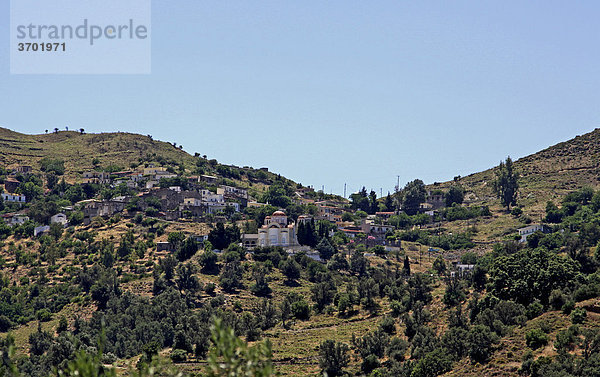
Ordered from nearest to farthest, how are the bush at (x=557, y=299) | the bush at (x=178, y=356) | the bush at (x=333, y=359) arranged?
the bush at (x=557, y=299) < the bush at (x=333, y=359) < the bush at (x=178, y=356)

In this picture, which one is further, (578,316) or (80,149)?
(80,149)

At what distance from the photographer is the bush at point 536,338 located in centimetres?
5674

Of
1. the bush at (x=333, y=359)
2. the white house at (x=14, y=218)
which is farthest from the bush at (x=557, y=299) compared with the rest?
the white house at (x=14, y=218)

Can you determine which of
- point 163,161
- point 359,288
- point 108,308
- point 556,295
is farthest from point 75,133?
point 556,295

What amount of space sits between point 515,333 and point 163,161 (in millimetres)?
110573

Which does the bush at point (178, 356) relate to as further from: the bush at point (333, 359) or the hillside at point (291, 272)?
the bush at point (333, 359)

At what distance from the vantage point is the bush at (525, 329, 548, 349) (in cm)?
5674

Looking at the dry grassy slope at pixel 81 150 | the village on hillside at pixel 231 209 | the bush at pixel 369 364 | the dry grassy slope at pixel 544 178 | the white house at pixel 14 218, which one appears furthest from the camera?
the dry grassy slope at pixel 81 150

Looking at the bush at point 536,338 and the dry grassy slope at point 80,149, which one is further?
the dry grassy slope at point 80,149

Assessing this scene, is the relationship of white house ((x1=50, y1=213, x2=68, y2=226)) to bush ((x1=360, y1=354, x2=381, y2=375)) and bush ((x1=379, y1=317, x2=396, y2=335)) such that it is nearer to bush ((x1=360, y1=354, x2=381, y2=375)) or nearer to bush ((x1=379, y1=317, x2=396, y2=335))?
bush ((x1=379, y1=317, x2=396, y2=335))

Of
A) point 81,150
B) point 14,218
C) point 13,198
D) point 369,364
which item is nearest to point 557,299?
point 369,364

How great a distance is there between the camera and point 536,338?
57000mm

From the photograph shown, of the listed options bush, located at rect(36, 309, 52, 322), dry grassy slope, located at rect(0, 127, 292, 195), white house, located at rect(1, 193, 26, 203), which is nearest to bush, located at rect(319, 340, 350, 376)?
bush, located at rect(36, 309, 52, 322)

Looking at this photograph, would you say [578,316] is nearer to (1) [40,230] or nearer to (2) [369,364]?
(2) [369,364]
